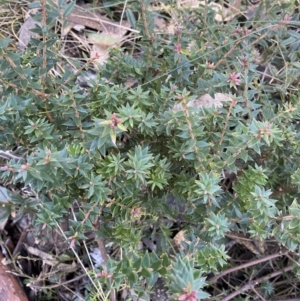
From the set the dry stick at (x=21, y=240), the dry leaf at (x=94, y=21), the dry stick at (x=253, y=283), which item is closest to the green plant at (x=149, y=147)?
the dry stick at (x=253, y=283)

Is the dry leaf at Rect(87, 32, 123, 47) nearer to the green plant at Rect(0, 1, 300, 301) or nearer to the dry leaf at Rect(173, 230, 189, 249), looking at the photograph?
the green plant at Rect(0, 1, 300, 301)

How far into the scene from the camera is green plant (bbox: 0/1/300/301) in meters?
1.38

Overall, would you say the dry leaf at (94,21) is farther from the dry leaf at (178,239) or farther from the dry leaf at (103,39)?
the dry leaf at (178,239)

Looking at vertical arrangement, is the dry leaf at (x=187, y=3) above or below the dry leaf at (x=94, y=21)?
above

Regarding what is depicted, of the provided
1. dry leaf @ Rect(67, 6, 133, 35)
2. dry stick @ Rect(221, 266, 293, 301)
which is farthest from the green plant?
dry leaf @ Rect(67, 6, 133, 35)

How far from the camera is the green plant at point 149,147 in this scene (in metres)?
1.38

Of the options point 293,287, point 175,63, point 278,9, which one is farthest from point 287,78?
point 293,287

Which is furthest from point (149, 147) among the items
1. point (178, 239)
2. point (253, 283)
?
point (253, 283)

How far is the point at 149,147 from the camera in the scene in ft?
5.34

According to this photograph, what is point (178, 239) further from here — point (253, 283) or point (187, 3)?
point (187, 3)

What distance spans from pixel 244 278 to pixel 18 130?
1.44m

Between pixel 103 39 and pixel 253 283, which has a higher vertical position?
pixel 103 39

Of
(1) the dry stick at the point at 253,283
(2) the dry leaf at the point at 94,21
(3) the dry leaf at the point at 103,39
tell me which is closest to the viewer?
(1) the dry stick at the point at 253,283

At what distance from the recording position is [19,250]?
2.18 metres
